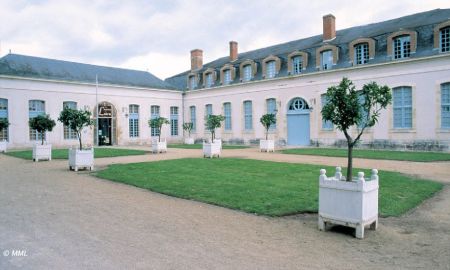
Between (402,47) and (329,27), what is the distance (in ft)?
18.1

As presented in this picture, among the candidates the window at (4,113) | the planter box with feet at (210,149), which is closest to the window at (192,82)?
the window at (4,113)

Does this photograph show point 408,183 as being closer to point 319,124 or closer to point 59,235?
point 59,235

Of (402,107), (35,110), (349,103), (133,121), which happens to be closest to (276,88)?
(402,107)

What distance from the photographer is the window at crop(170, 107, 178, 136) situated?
100 ft

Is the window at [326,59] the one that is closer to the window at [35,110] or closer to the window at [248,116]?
the window at [248,116]

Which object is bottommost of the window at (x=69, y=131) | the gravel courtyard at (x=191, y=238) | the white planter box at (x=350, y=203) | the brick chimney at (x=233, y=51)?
the gravel courtyard at (x=191, y=238)

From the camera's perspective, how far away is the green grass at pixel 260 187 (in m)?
5.78

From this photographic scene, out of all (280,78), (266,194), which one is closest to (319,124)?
(280,78)

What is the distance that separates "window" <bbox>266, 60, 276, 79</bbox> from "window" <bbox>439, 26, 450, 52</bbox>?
409 inches

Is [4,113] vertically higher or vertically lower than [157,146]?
higher

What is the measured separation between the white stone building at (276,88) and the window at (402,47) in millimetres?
49

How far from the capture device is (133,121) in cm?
2800

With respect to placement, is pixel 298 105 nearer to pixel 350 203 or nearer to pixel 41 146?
pixel 41 146

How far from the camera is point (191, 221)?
4.95 meters
